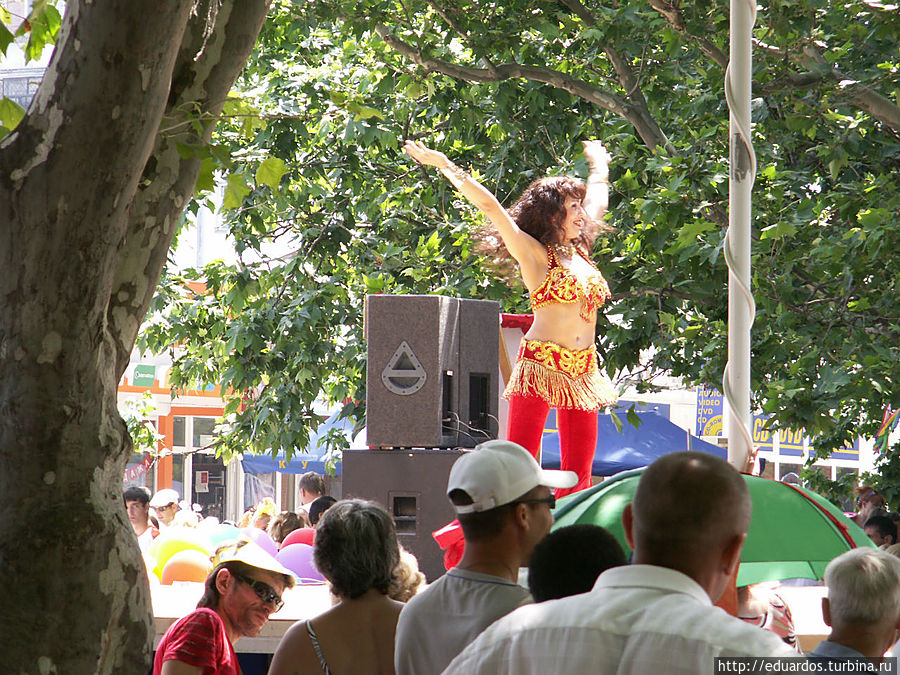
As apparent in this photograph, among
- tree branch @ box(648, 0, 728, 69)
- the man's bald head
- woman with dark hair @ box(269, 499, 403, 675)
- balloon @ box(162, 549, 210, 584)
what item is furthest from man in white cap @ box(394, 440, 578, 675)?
tree branch @ box(648, 0, 728, 69)

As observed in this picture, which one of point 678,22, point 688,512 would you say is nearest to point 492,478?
point 688,512

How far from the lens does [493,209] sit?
455 cm

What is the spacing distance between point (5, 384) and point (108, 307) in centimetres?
26

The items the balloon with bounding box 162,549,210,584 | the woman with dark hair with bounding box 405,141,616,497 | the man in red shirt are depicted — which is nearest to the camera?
the man in red shirt

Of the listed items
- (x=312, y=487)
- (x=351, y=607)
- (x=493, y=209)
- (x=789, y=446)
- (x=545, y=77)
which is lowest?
(x=789, y=446)

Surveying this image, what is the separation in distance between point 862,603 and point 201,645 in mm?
1694

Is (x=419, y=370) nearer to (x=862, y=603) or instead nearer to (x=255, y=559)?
(x=255, y=559)

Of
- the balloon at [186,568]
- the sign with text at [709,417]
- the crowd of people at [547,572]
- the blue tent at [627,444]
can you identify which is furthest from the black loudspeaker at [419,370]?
the sign with text at [709,417]

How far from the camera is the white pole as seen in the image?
2982mm

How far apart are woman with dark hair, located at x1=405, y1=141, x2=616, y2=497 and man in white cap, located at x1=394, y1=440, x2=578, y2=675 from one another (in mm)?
2301

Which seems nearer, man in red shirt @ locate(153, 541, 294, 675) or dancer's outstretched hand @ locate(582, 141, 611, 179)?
man in red shirt @ locate(153, 541, 294, 675)

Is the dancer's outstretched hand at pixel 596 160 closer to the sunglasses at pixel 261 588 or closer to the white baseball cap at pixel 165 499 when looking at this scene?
the sunglasses at pixel 261 588

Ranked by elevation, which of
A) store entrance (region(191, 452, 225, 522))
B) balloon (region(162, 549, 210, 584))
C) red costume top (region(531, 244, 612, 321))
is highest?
red costume top (region(531, 244, 612, 321))

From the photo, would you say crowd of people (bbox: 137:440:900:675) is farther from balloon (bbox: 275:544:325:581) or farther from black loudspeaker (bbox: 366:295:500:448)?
balloon (bbox: 275:544:325:581)
